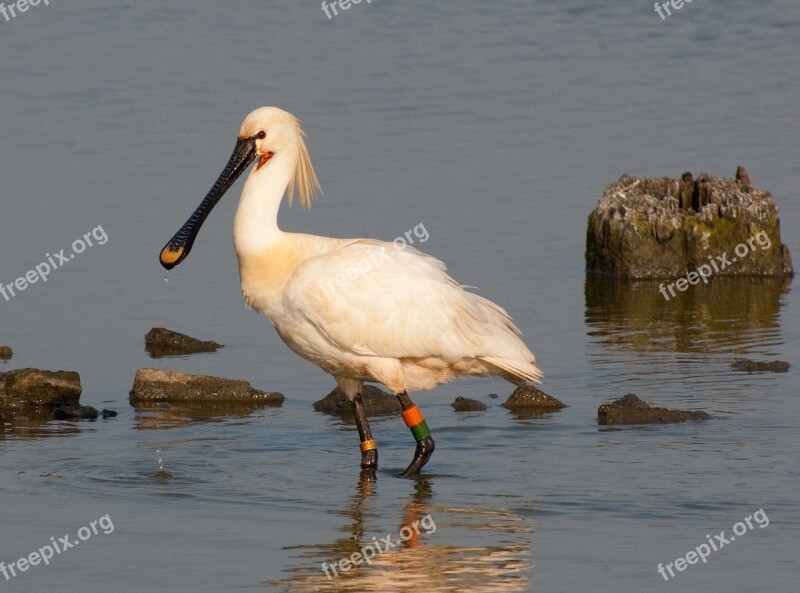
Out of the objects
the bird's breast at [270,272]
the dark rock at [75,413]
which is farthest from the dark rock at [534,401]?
the dark rock at [75,413]

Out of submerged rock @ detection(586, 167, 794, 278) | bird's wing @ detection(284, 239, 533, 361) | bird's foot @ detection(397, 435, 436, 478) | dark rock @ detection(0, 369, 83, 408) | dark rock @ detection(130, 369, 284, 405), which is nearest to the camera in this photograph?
bird's wing @ detection(284, 239, 533, 361)

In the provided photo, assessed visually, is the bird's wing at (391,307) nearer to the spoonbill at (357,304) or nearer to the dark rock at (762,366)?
the spoonbill at (357,304)

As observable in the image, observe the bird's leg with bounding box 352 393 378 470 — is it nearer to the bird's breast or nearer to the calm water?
the calm water

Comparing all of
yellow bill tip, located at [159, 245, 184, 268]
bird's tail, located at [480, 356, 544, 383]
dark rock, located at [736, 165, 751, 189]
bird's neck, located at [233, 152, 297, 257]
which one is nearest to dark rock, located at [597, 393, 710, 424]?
bird's tail, located at [480, 356, 544, 383]

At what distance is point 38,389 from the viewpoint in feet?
41.1

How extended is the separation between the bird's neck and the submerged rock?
595cm

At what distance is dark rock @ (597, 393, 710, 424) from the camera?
12.0 meters

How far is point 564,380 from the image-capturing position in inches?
524

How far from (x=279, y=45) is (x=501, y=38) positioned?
12.5ft

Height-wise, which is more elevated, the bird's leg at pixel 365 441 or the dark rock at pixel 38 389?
the dark rock at pixel 38 389

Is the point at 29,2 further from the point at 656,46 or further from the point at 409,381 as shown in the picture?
the point at 409,381

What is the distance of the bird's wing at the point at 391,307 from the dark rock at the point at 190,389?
198 cm

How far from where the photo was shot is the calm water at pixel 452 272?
951 cm

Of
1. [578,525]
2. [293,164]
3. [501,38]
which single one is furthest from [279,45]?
[578,525]
